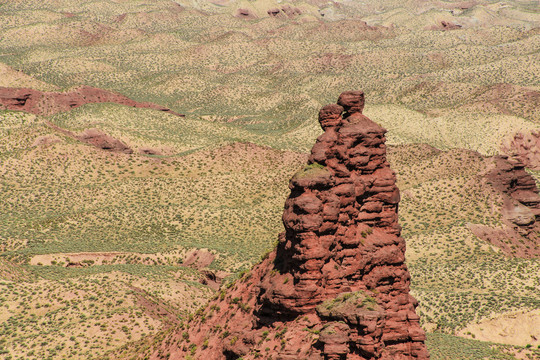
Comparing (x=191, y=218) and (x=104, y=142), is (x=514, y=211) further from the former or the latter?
(x=104, y=142)

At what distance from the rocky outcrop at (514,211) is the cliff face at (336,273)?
1684 inches

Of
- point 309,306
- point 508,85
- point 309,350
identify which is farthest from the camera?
point 508,85

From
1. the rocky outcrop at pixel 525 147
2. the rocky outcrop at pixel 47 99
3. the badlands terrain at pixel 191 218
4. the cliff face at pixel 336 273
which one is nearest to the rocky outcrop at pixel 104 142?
the badlands terrain at pixel 191 218

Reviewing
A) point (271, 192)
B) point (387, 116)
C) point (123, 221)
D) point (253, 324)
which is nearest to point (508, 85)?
point (387, 116)

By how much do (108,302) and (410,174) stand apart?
2105 inches

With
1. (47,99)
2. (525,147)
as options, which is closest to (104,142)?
(47,99)

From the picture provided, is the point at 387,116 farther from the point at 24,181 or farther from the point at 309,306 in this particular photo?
the point at 309,306

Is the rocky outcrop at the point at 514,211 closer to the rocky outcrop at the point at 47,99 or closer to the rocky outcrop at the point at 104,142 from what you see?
the rocky outcrop at the point at 104,142

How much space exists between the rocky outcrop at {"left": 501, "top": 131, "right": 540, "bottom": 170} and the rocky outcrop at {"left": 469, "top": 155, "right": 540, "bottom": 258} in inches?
1417

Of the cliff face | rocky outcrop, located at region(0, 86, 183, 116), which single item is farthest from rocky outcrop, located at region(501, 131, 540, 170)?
the cliff face

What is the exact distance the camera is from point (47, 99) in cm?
Answer: 13788

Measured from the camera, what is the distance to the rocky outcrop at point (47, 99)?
136000 mm

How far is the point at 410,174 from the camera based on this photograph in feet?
297

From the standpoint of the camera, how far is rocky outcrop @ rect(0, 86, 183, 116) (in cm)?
13600
